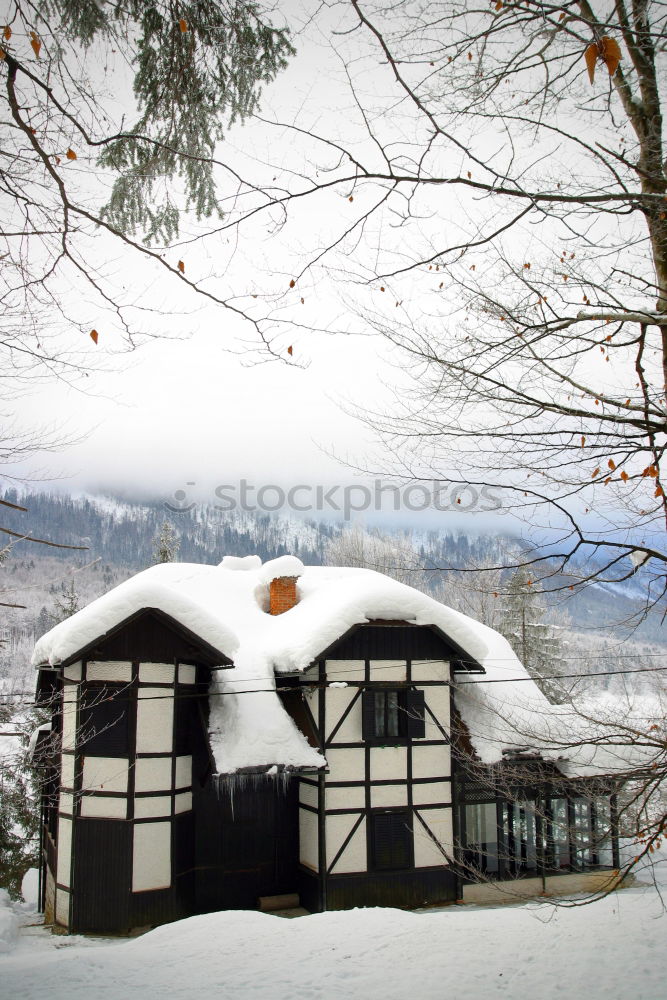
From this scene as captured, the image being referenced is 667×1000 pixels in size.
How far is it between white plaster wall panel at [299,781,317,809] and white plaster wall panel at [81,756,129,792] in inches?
156

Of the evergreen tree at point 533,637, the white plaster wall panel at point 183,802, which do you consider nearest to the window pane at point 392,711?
the white plaster wall panel at point 183,802

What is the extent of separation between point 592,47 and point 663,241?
7.86 ft

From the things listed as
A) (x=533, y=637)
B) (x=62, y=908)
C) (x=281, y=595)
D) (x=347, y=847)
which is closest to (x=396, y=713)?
(x=347, y=847)

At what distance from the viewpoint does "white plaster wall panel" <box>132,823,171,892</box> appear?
13453mm

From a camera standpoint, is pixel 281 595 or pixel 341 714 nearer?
pixel 341 714

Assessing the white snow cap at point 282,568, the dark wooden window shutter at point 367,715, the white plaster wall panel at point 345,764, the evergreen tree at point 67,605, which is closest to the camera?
the white plaster wall panel at point 345,764

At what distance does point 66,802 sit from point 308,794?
490cm

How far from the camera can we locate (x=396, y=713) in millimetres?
16125

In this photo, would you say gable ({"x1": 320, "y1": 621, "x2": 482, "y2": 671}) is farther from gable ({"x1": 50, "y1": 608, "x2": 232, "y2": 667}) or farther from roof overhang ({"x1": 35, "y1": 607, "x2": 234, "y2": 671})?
gable ({"x1": 50, "y1": 608, "x2": 232, "y2": 667})

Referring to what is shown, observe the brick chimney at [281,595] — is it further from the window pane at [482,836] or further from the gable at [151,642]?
the window pane at [482,836]

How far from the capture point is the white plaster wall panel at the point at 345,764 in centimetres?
1537

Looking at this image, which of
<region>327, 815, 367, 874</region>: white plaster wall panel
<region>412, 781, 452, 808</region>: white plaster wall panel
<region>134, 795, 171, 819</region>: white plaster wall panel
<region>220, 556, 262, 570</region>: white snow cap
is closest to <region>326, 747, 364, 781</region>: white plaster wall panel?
<region>327, 815, 367, 874</region>: white plaster wall panel

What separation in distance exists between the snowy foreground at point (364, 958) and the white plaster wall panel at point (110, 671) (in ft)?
14.2

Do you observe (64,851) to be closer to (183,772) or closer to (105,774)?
(105,774)
